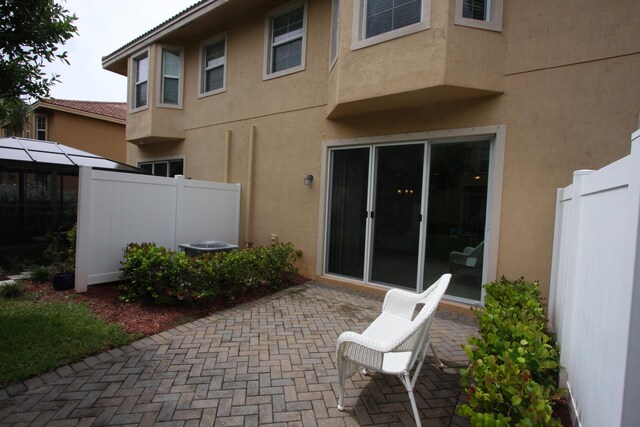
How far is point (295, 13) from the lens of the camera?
7.43 meters

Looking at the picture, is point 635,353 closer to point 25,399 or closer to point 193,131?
point 25,399

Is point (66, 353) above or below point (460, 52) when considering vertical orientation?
below

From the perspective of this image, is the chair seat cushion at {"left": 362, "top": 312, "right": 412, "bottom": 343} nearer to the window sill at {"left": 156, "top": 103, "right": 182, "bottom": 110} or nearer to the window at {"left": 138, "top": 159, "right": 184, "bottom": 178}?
the window at {"left": 138, "top": 159, "right": 184, "bottom": 178}

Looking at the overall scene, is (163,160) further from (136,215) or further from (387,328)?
(387,328)

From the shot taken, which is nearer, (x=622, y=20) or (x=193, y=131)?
(x=622, y=20)

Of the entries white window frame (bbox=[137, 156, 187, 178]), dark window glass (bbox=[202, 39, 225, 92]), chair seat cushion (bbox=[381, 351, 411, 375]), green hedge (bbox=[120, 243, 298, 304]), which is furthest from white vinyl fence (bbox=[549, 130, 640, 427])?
white window frame (bbox=[137, 156, 187, 178])

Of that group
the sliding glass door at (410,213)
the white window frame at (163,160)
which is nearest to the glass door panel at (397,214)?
the sliding glass door at (410,213)

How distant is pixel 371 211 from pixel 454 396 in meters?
3.59

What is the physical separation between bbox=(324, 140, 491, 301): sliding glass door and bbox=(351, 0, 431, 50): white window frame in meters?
1.69

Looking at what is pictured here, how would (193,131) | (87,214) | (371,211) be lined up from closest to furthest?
(87,214) → (371,211) → (193,131)

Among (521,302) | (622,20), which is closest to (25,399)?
(521,302)

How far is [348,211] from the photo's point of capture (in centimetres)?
648

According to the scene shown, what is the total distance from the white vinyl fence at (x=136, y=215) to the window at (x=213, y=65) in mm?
3159

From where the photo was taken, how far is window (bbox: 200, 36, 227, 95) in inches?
348
